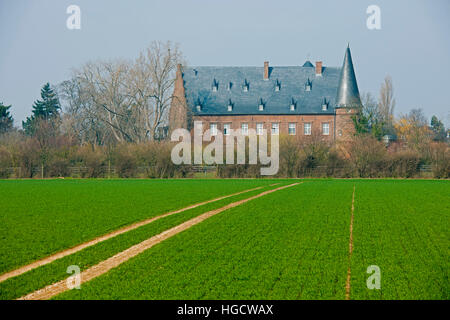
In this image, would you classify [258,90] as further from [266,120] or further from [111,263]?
[111,263]

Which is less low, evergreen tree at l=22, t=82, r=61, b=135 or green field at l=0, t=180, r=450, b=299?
evergreen tree at l=22, t=82, r=61, b=135

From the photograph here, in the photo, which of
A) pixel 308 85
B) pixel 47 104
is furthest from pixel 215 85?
pixel 47 104

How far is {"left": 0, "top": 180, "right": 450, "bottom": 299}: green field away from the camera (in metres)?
8.34

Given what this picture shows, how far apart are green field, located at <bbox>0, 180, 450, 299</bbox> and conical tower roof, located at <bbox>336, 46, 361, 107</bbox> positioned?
193ft

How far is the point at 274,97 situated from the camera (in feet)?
268

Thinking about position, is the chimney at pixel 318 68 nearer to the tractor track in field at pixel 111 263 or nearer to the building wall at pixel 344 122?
the building wall at pixel 344 122

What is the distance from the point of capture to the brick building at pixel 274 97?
78500 mm

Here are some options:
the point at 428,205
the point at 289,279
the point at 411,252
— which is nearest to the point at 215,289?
the point at 289,279

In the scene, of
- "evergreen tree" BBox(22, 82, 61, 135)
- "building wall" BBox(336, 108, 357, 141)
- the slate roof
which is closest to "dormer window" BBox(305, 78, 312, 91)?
the slate roof

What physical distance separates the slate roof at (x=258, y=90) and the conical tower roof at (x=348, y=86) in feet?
2.85

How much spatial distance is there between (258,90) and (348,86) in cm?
1294

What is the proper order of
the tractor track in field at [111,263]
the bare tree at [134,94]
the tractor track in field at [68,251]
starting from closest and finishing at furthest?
the tractor track in field at [111,263], the tractor track in field at [68,251], the bare tree at [134,94]

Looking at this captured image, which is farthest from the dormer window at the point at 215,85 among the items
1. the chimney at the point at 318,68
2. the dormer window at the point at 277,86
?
Answer: the chimney at the point at 318,68

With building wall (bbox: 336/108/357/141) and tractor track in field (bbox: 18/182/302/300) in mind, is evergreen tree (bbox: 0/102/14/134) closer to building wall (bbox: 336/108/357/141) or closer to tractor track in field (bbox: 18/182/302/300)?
building wall (bbox: 336/108/357/141)
